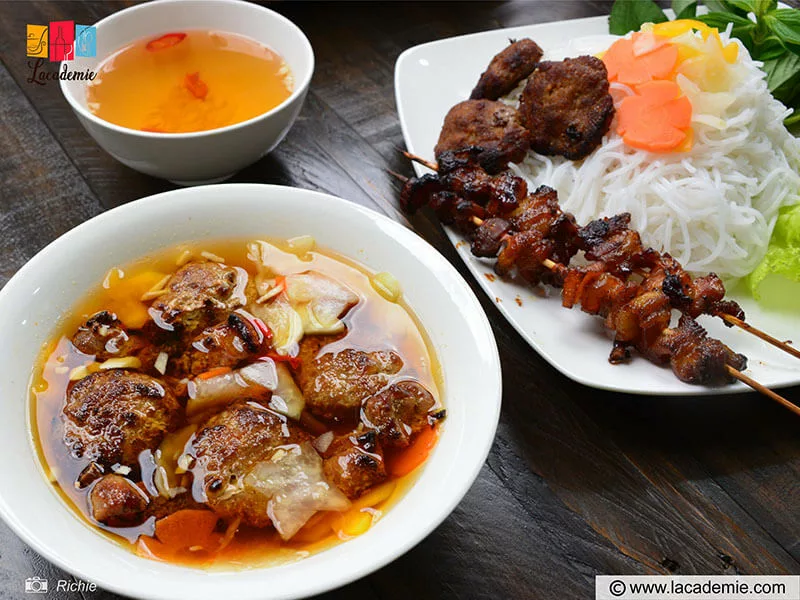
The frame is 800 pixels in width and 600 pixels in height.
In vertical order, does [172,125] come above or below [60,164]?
above

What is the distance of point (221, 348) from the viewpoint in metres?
1.83

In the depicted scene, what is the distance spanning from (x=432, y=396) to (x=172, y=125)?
143 cm

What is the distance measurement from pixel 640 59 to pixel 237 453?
208 centimetres

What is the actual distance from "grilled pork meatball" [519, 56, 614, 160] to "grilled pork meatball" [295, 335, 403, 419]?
1274mm

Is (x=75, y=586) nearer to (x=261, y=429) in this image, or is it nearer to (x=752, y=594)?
(x=261, y=429)

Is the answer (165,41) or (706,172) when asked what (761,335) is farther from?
(165,41)

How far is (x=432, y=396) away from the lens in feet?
5.81

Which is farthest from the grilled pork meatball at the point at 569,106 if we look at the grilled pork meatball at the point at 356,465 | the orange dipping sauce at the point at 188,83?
the grilled pork meatball at the point at 356,465

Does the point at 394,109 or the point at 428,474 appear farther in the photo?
the point at 394,109

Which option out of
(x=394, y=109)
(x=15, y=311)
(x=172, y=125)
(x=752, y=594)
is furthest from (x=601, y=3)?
(x=15, y=311)

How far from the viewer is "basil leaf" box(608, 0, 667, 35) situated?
10.6 ft

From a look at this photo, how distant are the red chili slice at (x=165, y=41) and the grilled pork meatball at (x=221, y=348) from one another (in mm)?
1494

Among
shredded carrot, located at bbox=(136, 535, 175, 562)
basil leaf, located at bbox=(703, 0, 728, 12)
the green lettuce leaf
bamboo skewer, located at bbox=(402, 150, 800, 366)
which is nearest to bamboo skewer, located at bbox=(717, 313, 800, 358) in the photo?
bamboo skewer, located at bbox=(402, 150, 800, 366)

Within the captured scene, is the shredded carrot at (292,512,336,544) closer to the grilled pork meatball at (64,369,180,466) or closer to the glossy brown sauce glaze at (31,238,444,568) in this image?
the glossy brown sauce glaze at (31,238,444,568)
